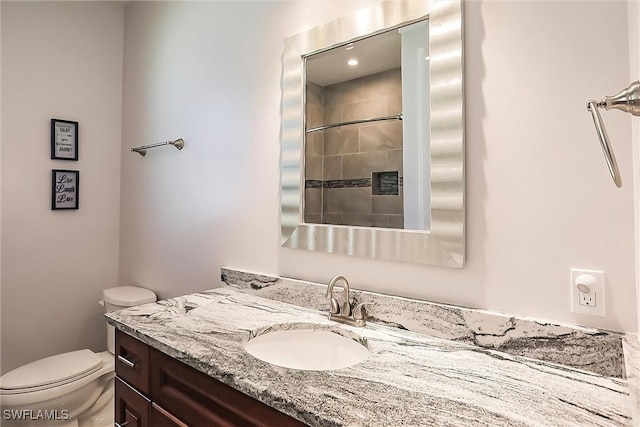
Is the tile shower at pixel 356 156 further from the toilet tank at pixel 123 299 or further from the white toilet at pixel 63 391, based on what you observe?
the white toilet at pixel 63 391

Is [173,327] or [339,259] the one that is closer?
[173,327]

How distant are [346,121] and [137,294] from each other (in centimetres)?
164

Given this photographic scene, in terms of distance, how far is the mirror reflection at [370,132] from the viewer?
1186 millimetres

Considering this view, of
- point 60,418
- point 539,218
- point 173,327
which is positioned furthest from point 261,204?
point 60,418

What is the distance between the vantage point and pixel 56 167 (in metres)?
2.25

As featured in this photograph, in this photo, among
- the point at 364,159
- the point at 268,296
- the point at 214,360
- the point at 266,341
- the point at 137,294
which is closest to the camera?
the point at 214,360

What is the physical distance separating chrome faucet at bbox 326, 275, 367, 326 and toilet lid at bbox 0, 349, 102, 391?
1.41m

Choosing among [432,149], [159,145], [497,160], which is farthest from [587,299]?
[159,145]

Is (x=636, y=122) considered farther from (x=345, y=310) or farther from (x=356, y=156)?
(x=345, y=310)

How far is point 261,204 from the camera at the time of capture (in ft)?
5.32

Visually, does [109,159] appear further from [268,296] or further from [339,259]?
[339,259]

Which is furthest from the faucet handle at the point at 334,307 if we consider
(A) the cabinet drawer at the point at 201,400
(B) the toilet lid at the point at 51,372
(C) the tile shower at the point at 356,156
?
(B) the toilet lid at the point at 51,372

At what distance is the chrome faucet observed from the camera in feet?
3.92

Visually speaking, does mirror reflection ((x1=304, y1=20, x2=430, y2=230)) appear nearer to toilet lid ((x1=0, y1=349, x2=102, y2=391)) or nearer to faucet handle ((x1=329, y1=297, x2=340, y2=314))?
faucet handle ((x1=329, y1=297, x2=340, y2=314))
